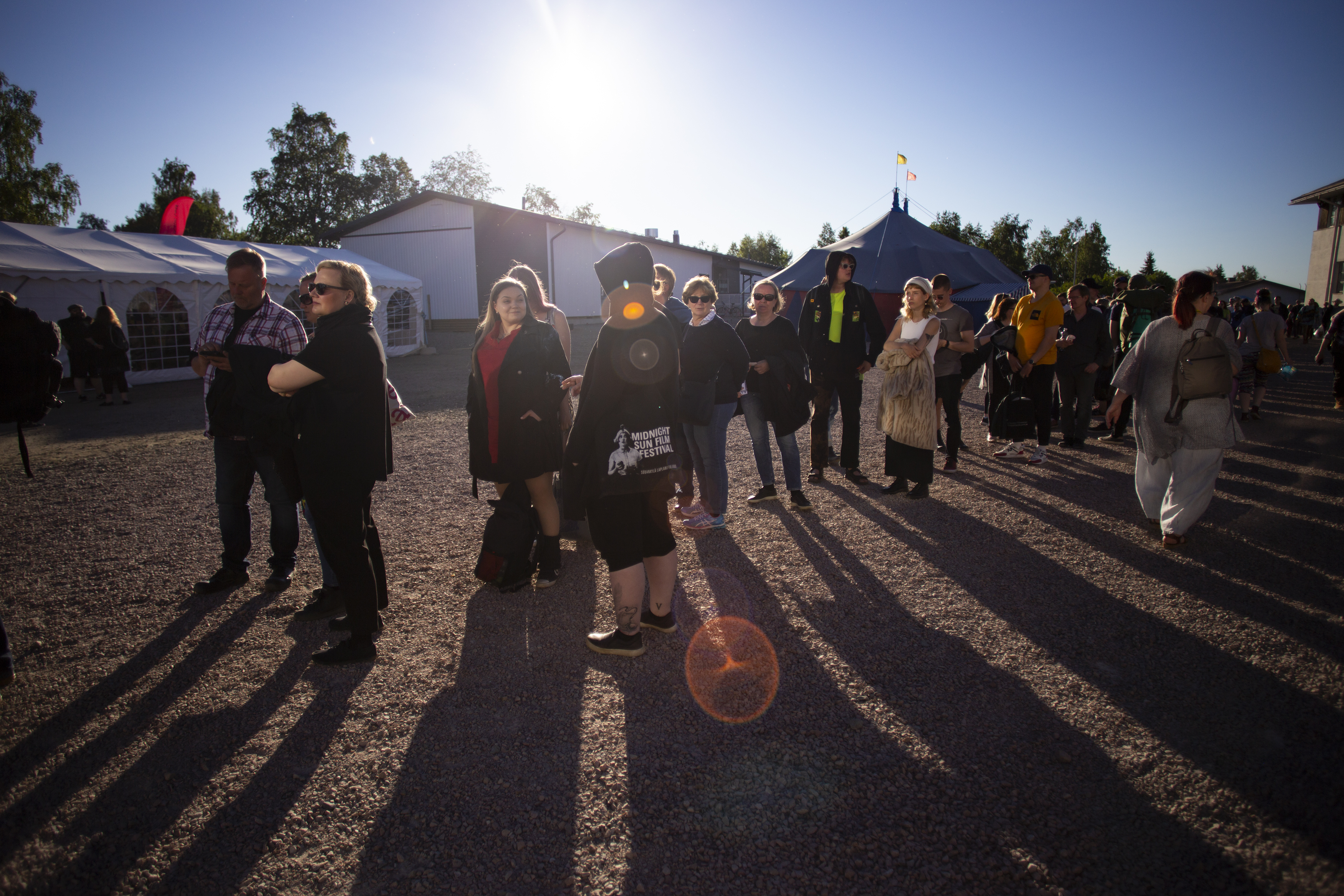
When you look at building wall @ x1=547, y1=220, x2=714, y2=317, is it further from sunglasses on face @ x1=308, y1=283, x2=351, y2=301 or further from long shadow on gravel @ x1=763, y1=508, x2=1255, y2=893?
long shadow on gravel @ x1=763, y1=508, x2=1255, y2=893

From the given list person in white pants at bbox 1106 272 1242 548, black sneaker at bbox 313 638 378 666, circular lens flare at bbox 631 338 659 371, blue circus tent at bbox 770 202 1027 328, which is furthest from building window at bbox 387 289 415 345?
person in white pants at bbox 1106 272 1242 548

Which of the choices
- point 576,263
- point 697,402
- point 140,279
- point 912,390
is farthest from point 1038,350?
point 576,263

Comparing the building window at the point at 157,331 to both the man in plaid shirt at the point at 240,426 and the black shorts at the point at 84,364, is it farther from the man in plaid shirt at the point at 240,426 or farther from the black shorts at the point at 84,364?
the man in plaid shirt at the point at 240,426

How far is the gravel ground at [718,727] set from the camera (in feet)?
6.81

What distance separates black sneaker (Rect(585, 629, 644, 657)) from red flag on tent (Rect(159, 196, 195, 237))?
2037 cm

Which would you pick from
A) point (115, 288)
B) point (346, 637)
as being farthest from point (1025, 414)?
point (115, 288)

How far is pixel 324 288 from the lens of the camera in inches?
120

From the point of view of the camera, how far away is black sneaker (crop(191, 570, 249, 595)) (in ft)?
13.7

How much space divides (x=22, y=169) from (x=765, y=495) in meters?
44.8

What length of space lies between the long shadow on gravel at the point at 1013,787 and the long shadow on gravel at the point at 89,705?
3.17 meters

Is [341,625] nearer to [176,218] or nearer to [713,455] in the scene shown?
[713,455]

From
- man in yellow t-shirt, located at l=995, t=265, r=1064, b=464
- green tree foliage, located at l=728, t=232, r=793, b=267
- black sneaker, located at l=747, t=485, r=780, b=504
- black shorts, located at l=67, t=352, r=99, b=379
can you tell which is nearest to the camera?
black sneaker, located at l=747, t=485, r=780, b=504

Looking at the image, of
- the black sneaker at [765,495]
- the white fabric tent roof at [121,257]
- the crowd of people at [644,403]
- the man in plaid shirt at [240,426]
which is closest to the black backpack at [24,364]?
the crowd of people at [644,403]

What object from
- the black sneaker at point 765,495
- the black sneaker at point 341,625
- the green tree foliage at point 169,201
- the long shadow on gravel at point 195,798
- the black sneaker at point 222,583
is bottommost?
the long shadow on gravel at point 195,798
